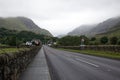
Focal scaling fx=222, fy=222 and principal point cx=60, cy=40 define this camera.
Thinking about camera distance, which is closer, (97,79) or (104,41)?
(97,79)

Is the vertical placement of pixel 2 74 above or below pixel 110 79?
above

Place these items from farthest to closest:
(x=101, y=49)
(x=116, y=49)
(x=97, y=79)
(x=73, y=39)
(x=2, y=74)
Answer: (x=73, y=39) < (x=101, y=49) < (x=116, y=49) < (x=97, y=79) < (x=2, y=74)

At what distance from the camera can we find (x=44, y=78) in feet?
36.9

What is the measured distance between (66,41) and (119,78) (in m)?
154

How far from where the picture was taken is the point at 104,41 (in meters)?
162

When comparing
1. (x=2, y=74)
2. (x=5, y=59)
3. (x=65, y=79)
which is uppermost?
(x=5, y=59)

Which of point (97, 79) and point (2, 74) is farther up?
point (2, 74)

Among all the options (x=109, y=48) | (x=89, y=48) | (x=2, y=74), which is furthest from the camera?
(x=89, y=48)

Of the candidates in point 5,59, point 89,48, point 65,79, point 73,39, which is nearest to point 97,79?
point 65,79

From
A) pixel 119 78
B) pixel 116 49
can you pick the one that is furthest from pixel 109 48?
pixel 119 78

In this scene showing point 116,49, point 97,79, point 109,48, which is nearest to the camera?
point 97,79

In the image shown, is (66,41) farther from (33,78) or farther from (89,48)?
(33,78)

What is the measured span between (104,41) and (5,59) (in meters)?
159

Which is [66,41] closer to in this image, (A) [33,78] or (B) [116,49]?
(B) [116,49]
